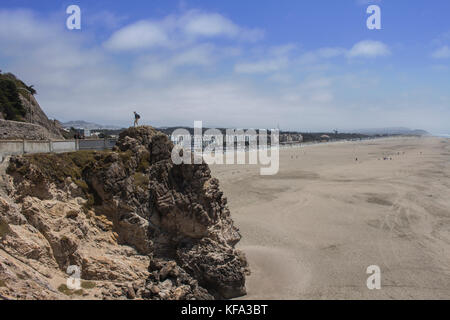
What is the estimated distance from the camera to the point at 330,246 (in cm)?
1777

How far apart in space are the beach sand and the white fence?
977 cm

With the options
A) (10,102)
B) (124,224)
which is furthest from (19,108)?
(124,224)

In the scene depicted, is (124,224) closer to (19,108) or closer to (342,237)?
(342,237)

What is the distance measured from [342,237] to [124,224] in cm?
1373

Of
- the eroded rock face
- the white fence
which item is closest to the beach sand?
the eroded rock face

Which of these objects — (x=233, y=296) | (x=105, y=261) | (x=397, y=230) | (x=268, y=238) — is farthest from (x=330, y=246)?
(x=105, y=261)

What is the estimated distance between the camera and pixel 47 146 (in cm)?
1294

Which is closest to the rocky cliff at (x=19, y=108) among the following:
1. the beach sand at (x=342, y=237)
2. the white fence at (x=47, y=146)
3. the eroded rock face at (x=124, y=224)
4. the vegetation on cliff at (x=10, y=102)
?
the vegetation on cliff at (x=10, y=102)

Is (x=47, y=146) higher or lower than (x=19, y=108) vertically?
lower

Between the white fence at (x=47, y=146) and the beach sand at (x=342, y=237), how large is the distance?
9.77m

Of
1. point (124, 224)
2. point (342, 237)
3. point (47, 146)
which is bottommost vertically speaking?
point (342, 237)

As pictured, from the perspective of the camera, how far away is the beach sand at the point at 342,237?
13.7 m

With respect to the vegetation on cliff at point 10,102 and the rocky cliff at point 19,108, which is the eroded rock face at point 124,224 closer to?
the rocky cliff at point 19,108

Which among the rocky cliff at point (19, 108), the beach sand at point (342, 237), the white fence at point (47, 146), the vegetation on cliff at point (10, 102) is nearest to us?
the white fence at point (47, 146)
